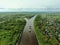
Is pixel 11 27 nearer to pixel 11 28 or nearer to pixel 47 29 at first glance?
pixel 11 28

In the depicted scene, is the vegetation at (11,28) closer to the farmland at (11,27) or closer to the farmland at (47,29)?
the farmland at (11,27)

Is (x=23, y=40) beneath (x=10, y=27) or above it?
beneath

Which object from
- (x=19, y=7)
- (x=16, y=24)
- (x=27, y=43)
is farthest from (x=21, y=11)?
(x=27, y=43)

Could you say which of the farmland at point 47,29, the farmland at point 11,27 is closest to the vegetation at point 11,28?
the farmland at point 11,27

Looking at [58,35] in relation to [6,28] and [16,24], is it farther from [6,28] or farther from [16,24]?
[6,28]

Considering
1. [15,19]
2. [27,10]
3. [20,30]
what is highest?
[27,10]

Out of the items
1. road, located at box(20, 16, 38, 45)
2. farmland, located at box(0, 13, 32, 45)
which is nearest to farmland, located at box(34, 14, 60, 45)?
road, located at box(20, 16, 38, 45)
